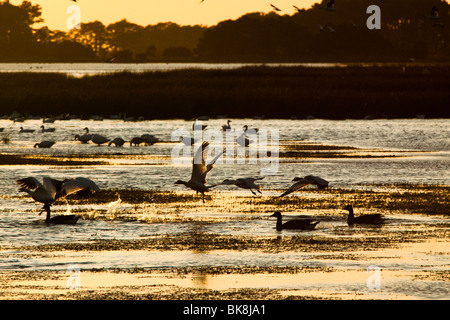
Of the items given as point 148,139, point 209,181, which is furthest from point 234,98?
point 209,181

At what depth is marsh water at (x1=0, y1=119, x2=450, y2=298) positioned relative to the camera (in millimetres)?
12305

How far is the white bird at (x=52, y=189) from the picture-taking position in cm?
1498

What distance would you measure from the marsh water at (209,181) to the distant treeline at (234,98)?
6372 mm

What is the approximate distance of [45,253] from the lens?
41.7ft

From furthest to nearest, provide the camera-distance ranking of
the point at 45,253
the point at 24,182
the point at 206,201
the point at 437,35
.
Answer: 1. the point at 437,35
2. the point at 206,201
3. the point at 24,182
4. the point at 45,253

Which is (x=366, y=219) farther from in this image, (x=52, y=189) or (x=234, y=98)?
(x=234, y=98)

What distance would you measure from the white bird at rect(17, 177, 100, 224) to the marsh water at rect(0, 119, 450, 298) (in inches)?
7.4

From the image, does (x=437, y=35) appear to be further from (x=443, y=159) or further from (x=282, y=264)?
(x=282, y=264)

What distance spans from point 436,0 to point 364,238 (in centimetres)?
17719

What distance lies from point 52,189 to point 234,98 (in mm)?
35526

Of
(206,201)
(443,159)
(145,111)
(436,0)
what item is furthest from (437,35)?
(206,201)

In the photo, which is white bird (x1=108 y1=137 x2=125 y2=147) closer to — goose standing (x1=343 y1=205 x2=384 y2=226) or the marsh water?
the marsh water

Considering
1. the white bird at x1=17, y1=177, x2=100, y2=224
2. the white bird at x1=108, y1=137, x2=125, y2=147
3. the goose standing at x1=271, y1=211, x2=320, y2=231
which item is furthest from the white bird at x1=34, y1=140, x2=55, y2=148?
the goose standing at x1=271, y1=211, x2=320, y2=231
